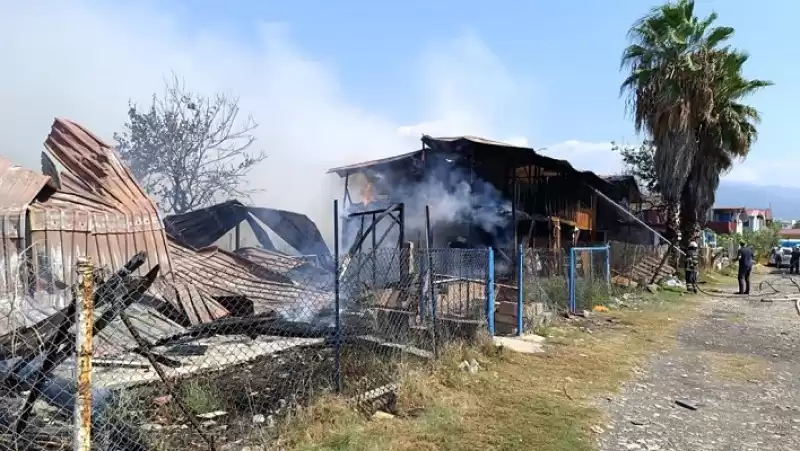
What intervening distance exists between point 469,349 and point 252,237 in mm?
6960

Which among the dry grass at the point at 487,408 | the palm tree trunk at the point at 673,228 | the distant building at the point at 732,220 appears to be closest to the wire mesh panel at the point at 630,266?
the palm tree trunk at the point at 673,228

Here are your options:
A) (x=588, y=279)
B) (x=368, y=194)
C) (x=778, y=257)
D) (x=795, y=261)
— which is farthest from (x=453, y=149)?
(x=778, y=257)

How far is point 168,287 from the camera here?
525 cm

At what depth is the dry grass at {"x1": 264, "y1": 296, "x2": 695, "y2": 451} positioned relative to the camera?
394cm

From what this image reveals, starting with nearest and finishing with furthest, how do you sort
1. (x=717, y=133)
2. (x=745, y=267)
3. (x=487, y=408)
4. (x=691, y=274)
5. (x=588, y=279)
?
(x=487, y=408)
(x=588, y=279)
(x=745, y=267)
(x=691, y=274)
(x=717, y=133)

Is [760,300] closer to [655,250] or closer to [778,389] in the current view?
[655,250]

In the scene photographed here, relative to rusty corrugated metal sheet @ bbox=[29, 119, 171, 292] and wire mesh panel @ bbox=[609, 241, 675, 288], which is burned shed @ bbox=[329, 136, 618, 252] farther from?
rusty corrugated metal sheet @ bbox=[29, 119, 171, 292]

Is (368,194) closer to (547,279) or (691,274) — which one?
Answer: (547,279)

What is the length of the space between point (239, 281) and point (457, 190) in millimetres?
8755

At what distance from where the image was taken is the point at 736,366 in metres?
7.14

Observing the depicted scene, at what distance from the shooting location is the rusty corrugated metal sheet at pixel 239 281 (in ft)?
20.0

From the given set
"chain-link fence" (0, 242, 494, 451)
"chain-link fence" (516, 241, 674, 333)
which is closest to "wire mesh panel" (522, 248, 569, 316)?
"chain-link fence" (516, 241, 674, 333)

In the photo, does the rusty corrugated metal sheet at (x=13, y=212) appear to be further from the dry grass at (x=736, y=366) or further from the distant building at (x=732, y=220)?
the distant building at (x=732, y=220)

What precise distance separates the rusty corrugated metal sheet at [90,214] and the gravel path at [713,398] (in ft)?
16.0
